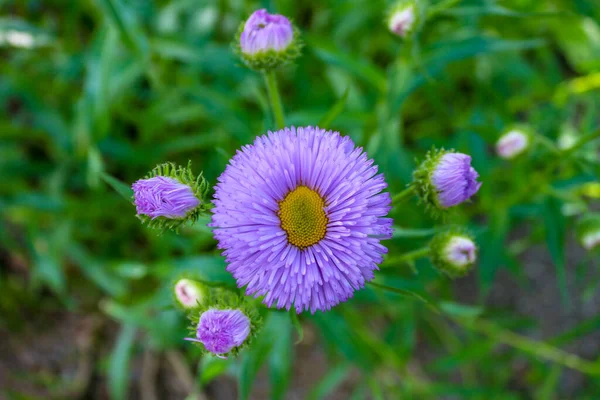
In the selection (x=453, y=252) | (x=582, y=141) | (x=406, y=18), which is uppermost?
(x=406, y=18)

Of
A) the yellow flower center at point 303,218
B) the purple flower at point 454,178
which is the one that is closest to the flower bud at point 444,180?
the purple flower at point 454,178

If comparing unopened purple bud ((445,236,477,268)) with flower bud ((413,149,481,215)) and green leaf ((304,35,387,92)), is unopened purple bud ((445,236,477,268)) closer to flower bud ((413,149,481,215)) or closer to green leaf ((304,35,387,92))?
flower bud ((413,149,481,215))

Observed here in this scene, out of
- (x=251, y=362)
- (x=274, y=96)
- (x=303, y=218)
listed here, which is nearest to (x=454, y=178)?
(x=303, y=218)

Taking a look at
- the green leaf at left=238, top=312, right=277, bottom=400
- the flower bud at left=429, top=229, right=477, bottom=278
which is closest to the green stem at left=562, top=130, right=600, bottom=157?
the flower bud at left=429, top=229, right=477, bottom=278

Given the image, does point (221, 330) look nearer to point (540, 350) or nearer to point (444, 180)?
point (444, 180)

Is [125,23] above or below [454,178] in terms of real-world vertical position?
above

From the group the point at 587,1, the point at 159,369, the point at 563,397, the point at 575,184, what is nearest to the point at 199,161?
the point at 159,369

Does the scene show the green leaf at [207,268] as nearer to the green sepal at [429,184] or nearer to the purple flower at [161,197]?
the purple flower at [161,197]
